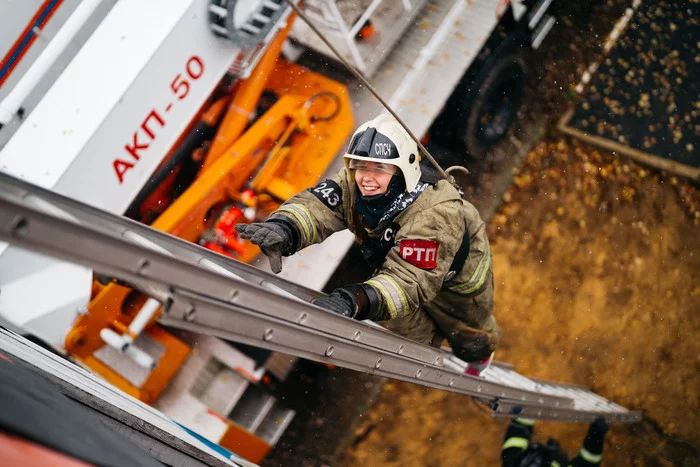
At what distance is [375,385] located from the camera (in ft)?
19.4

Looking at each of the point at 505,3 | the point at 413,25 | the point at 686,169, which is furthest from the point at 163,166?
the point at 686,169

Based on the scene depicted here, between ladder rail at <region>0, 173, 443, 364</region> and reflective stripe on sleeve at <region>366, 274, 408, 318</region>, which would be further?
reflective stripe on sleeve at <region>366, 274, 408, 318</region>

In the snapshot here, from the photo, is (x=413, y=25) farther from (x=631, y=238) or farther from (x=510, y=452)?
(x=510, y=452)

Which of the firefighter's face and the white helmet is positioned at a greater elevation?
the white helmet

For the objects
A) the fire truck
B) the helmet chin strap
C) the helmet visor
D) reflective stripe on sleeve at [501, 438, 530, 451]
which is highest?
the helmet visor

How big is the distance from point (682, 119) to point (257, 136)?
15.0ft

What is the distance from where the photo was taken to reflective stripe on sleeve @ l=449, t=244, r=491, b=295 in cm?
349

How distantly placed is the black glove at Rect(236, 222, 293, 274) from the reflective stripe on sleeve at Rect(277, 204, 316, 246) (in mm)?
100

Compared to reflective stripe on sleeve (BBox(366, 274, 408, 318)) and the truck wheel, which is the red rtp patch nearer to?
reflective stripe on sleeve (BBox(366, 274, 408, 318))

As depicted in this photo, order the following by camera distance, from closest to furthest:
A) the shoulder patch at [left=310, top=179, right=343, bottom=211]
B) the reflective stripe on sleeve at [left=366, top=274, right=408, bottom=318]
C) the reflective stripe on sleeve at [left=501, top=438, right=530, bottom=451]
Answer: the reflective stripe on sleeve at [left=366, top=274, right=408, bottom=318], the shoulder patch at [left=310, top=179, right=343, bottom=211], the reflective stripe on sleeve at [left=501, top=438, right=530, bottom=451]

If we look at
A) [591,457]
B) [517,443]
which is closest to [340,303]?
[517,443]

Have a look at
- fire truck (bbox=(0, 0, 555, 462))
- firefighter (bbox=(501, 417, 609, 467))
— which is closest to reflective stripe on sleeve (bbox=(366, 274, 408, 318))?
fire truck (bbox=(0, 0, 555, 462))

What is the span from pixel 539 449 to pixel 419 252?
2726 millimetres

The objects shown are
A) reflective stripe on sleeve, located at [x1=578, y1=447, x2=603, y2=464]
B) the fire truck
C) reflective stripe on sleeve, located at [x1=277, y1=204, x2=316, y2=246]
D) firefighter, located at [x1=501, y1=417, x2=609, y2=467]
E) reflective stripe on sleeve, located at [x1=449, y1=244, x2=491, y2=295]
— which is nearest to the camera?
reflective stripe on sleeve, located at [x1=277, y1=204, x2=316, y2=246]
